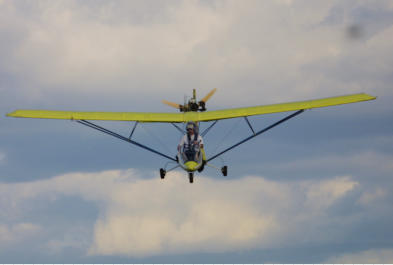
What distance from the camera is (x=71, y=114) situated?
47.0 meters

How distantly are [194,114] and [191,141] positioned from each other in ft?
13.7

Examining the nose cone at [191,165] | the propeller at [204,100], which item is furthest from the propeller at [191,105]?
the nose cone at [191,165]

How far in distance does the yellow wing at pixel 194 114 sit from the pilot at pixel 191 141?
76.2 inches

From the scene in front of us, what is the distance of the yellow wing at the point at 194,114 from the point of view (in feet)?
152

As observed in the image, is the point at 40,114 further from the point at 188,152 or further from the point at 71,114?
the point at 188,152

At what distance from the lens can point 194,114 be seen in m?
47.3

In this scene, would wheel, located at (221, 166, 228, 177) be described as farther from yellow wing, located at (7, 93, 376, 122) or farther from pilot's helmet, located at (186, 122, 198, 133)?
yellow wing, located at (7, 93, 376, 122)

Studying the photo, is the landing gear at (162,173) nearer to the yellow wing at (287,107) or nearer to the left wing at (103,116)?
the left wing at (103,116)

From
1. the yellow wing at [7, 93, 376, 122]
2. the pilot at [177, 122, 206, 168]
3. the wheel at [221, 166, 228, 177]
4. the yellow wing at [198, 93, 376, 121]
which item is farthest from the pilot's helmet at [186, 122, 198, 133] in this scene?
the wheel at [221, 166, 228, 177]

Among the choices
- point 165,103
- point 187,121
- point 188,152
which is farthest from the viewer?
point 165,103

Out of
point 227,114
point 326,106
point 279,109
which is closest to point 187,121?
point 227,114

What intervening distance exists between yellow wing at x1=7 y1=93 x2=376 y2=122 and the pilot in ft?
6.35

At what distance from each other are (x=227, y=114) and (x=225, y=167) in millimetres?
3821

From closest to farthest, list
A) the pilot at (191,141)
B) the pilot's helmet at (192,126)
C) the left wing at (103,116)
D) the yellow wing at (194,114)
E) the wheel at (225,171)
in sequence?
the pilot at (191,141) < the pilot's helmet at (192,126) < the wheel at (225,171) < the yellow wing at (194,114) < the left wing at (103,116)
